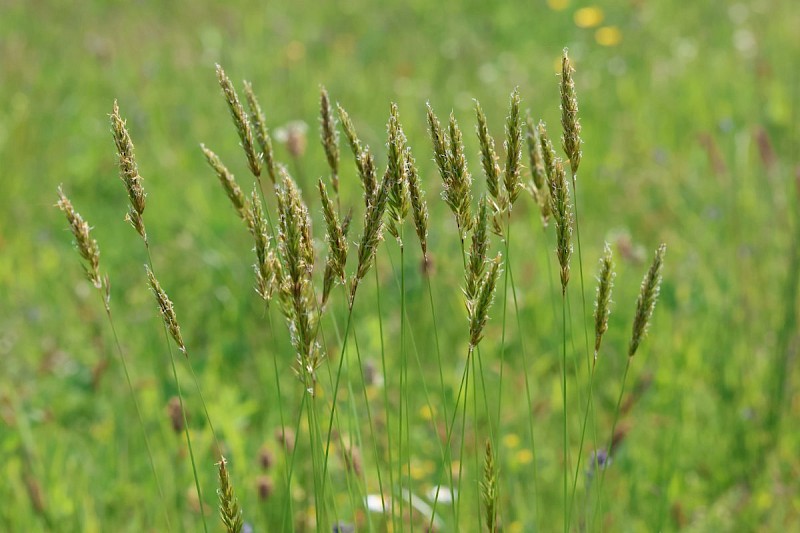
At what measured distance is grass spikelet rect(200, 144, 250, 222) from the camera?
1221 mm

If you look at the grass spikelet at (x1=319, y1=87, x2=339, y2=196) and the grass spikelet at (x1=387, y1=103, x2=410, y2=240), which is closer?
the grass spikelet at (x1=387, y1=103, x2=410, y2=240)

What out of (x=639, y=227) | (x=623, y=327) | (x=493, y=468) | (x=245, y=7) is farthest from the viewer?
(x=245, y=7)

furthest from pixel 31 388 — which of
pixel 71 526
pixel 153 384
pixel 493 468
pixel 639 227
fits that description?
pixel 639 227

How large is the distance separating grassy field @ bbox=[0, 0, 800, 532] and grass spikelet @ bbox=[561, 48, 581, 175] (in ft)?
0.44

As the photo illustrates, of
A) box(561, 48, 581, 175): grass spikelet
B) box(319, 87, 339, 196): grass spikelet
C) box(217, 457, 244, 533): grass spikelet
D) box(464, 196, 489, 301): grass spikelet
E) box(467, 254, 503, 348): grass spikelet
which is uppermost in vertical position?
box(319, 87, 339, 196): grass spikelet

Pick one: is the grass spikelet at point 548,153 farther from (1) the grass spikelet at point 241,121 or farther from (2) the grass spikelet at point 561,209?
(1) the grass spikelet at point 241,121

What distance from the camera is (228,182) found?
1.24 meters

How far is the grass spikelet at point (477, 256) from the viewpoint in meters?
1.10

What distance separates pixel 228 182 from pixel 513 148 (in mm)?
385

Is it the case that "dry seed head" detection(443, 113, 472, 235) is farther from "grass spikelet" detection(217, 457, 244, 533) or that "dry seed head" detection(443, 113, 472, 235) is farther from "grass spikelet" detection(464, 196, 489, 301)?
"grass spikelet" detection(217, 457, 244, 533)

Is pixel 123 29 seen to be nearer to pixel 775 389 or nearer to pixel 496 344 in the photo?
pixel 496 344

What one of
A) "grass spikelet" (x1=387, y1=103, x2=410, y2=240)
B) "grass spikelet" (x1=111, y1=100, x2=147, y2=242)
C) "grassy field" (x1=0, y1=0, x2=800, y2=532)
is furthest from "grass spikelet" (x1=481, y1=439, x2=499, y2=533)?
"grass spikelet" (x1=111, y1=100, x2=147, y2=242)

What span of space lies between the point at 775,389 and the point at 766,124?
7.20 ft

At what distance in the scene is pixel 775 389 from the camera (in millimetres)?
2303
